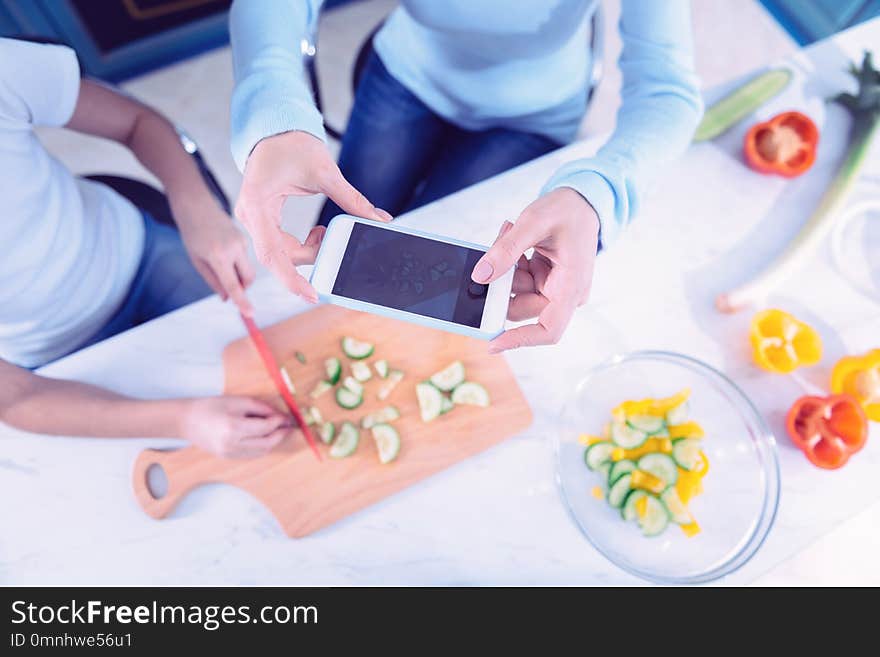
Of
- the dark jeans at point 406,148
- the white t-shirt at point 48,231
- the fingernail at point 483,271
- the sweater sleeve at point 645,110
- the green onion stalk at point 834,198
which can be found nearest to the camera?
the fingernail at point 483,271

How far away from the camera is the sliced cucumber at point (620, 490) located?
3.17ft

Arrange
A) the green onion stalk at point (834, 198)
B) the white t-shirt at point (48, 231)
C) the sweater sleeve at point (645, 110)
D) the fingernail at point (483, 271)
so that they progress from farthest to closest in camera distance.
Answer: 1. the green onion stalk at point (834, 198)
2. the white t-shirt at point (48, 231)
3. the sweater sleeve at point (645, 110)
4. the fingernail at point (483, 271)

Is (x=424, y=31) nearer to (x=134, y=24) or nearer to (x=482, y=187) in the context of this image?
(x=482, y=187)

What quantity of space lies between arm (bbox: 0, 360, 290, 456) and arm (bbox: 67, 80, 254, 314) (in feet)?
0.83

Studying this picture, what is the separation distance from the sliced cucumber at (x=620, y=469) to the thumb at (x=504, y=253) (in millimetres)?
436

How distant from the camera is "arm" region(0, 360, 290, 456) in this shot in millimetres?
955

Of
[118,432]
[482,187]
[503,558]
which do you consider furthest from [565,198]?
[118,432]

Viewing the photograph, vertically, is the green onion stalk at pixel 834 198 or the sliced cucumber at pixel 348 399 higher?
the green onion stalk at pixel 834 198

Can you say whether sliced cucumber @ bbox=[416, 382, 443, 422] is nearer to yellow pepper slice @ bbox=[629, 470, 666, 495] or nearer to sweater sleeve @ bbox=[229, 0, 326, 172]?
yellow pepper slice @ bbox=[629, 470, 666, 495]

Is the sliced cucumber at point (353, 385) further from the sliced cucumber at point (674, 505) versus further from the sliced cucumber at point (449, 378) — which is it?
the sliced cucumber at point (674, 505)

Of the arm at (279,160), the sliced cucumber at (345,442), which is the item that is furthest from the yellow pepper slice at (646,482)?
the arm at (279,160)

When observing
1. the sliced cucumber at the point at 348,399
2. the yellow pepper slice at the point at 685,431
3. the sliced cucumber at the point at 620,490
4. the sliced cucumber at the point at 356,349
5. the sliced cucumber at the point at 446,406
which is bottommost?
the sliced cucumber at the point at 620,490
